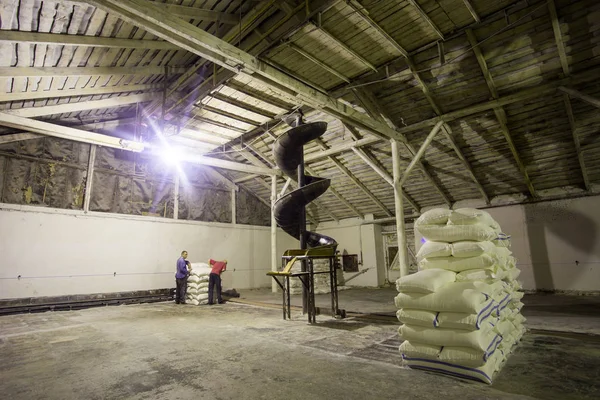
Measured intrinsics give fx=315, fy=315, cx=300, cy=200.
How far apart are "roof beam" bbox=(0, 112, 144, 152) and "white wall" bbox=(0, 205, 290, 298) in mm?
2183

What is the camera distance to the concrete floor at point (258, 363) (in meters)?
2.49

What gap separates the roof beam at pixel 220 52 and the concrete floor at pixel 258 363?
3640mm

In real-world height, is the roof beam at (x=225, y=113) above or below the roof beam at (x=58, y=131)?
above

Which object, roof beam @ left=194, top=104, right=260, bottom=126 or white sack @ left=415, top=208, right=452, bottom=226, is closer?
white sack @ left=415, top=208, right=452, bottom=226

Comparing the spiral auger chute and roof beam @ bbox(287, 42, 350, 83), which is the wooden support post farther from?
roof beam @ bbox(287, 42, 350, 83)

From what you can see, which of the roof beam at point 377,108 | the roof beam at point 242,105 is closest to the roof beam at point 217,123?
the roof beam at point 242,105

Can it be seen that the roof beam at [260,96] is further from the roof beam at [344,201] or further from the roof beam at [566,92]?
the roof beam at [566,92]

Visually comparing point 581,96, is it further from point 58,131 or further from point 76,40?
point 58,131

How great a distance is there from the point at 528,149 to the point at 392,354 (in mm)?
6490

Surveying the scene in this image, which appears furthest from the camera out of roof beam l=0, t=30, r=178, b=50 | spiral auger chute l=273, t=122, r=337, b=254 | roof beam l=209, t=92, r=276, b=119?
roof beam l=209, t=92, r=276, b=119

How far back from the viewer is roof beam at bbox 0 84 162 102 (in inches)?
224

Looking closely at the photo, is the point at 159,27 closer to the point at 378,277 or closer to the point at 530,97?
the point at 530,97

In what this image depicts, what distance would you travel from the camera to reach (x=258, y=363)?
3193 millimetres

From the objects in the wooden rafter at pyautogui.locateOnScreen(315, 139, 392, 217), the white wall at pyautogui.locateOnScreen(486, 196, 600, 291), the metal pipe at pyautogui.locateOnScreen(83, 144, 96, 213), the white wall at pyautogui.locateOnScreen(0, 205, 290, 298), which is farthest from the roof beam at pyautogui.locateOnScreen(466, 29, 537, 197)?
the metal pipe at pyautogui.locateOnScreen(83, 144, 96, 213)
